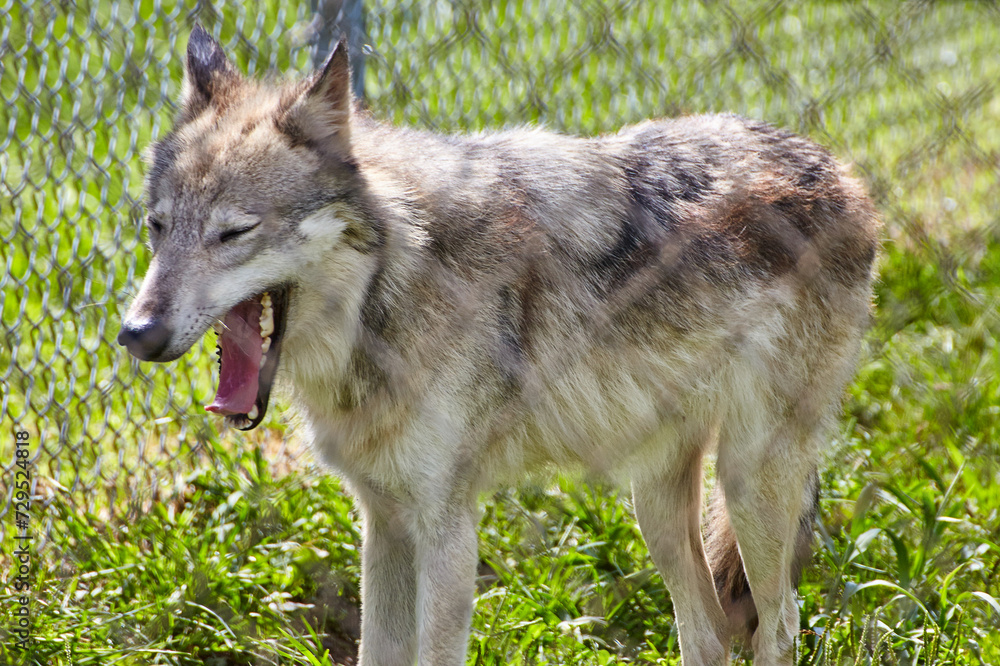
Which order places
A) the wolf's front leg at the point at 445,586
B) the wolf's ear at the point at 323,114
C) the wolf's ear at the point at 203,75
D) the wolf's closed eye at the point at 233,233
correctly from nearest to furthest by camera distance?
the wolf's closed eye at the point at 233,233 < the wolf's ear at the point at 323,114 < the wolf's front leg at the point at 445,586 < the wolf's ear at the point at 203,75

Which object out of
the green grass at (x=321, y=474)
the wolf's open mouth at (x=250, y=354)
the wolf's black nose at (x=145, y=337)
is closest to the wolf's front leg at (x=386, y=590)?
the green grass at (x=321, y=474)

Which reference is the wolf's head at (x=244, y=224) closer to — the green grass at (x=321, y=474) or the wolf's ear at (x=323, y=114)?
the wolf's ear at (x=323, y=114)

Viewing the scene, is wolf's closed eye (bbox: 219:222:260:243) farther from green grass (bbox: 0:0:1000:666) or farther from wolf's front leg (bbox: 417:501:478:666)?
green grass (bbox: 0:0:1000:666)

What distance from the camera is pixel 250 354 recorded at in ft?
7.39

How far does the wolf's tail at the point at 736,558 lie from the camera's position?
2.94 metres

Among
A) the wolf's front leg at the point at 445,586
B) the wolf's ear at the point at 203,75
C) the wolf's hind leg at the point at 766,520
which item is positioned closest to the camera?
the wolf's front leg at the point at 445,586

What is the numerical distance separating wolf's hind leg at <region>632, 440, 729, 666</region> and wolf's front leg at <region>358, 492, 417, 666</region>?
0.82 m

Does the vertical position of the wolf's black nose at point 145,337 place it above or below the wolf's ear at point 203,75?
below

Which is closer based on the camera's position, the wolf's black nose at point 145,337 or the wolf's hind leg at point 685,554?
the wolf's black nose at point 145,337

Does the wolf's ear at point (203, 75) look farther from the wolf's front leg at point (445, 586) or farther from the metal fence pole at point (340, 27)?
the wolf's front leg at point (445, 586)

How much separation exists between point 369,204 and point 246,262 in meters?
0.34

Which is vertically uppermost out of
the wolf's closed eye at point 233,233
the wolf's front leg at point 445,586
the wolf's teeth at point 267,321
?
the wolf's closed eye at point 233,233

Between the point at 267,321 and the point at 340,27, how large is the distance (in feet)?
4.64

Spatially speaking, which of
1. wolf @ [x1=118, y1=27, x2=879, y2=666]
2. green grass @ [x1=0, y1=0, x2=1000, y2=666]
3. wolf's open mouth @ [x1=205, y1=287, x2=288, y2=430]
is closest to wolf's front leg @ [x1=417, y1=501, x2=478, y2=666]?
wolf @ [x1=118, y1=27, x2=879, y2=666]
